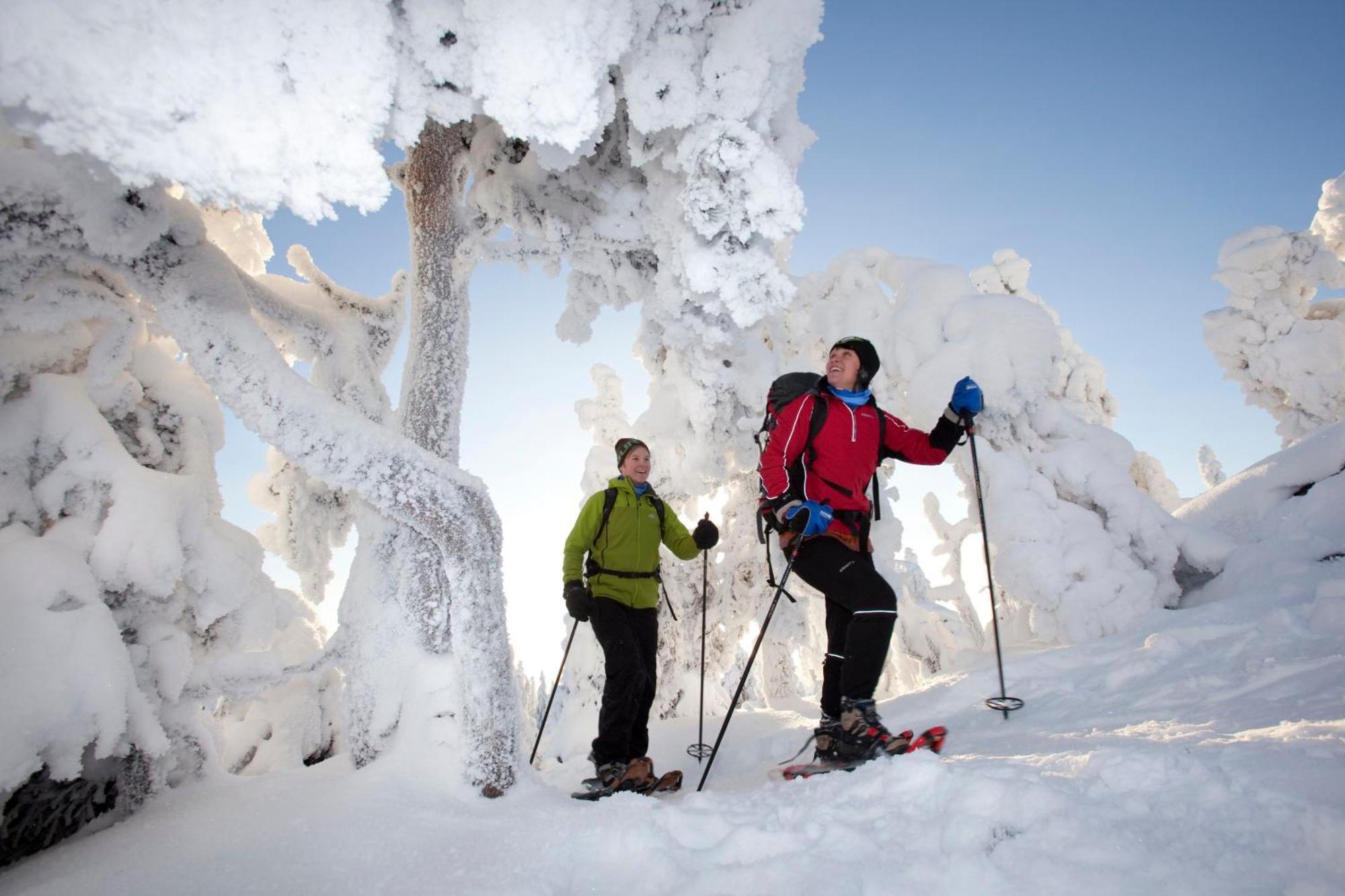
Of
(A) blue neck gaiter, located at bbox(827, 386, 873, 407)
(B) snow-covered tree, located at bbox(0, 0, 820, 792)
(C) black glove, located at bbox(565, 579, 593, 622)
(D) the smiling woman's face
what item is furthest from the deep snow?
(D) the smiling woman's face

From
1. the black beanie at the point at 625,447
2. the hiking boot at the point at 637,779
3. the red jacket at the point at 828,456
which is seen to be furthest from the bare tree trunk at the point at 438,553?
the red jacket at the point at 828,456

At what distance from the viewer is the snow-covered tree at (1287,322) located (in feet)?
40.2

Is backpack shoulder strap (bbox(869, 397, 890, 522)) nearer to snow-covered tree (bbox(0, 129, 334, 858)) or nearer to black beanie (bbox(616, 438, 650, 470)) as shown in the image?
black beanie (bbox(616, 438, 650, 470))

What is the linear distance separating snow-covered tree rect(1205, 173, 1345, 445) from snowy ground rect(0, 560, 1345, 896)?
12712 millimetres

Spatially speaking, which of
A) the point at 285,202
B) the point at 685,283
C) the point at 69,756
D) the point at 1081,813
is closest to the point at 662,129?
the point at 685,283

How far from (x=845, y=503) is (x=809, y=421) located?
588 mm

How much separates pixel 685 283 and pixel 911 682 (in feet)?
28.1

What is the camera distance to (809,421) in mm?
3887

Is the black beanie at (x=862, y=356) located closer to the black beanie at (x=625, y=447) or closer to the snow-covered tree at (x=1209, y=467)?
the black beanie at (x=625, y=447)

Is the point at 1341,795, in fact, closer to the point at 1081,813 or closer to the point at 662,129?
the point at 1081,813

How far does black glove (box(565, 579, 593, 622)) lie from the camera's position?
14.2ft

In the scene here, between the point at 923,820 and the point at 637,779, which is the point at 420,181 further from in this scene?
the point at 923,820

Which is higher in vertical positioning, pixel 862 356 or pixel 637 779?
pixel 862 356

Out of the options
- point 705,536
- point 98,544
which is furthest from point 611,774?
point 98,544
